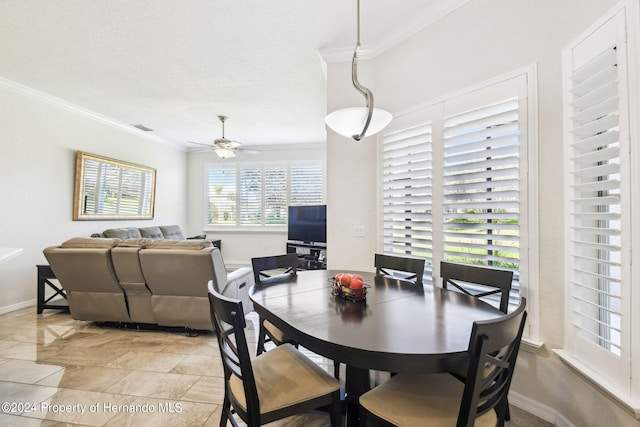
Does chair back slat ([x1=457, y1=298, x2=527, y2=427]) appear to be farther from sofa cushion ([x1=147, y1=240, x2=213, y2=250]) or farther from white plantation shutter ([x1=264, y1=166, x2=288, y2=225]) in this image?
white plantation shutter ([x1=264, y1=166, x2=288, y2=225])

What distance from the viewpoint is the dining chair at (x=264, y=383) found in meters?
1.24

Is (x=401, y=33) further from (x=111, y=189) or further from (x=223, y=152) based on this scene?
(x=111, y=189)

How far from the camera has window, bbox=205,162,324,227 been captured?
23.0 feet

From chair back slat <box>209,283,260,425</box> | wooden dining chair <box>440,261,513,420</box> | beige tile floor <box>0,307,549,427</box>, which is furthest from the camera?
beige tile floor <box>0,307,549,427</box>

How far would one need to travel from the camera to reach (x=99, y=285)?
3193mm

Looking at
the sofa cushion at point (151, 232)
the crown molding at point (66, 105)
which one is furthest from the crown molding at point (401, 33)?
the sofa cushion at point (151, 232)

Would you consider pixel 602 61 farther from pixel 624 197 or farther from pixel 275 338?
pixel 275 338

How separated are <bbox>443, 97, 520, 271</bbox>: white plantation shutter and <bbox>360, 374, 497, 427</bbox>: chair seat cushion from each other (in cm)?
106

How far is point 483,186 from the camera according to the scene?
83.0 inches

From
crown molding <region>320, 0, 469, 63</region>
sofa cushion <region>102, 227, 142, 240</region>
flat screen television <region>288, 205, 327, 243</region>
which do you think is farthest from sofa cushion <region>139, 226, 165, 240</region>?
crown molding <region>320, 0, 469, 63</region>

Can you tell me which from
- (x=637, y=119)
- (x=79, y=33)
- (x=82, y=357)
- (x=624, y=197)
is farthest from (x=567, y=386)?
(x=79, y=33)

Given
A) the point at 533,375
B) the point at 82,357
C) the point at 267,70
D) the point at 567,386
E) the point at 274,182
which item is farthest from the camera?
the point at 274,182

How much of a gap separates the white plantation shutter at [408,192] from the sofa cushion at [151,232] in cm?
489

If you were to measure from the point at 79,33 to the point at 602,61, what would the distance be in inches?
158
